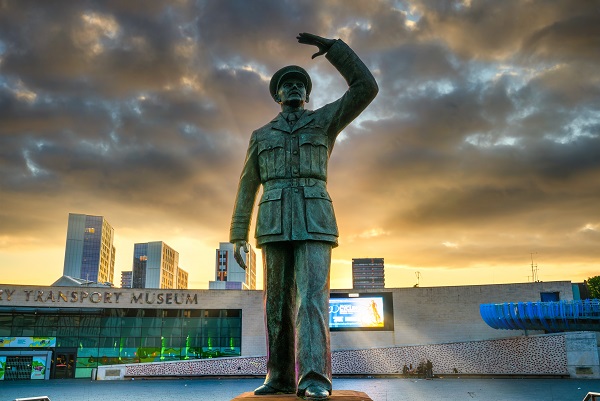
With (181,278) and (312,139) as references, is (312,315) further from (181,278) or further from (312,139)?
(181,278)

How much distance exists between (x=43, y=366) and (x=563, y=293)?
35389 mm

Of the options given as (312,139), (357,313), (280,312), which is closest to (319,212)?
(312,139)

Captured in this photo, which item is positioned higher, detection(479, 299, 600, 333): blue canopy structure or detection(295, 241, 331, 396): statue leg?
detection(479, 299, 600, 333): blue canopy structure

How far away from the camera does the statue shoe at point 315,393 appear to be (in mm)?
3818

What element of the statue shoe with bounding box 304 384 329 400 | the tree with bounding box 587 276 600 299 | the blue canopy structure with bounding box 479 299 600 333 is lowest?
the statue shoe with bounding box 304 384 329 400

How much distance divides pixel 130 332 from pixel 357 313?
15994 mm

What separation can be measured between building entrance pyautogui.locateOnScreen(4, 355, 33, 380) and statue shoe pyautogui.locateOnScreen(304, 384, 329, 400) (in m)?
39.0

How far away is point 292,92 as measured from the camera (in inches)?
196

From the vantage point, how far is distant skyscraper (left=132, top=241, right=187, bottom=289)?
453ft

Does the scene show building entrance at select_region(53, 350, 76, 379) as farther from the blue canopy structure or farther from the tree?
the tree

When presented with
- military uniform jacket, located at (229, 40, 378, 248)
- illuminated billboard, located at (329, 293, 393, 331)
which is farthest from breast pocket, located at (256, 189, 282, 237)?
illuminated billboard, located at (329, 293, 393, 331)

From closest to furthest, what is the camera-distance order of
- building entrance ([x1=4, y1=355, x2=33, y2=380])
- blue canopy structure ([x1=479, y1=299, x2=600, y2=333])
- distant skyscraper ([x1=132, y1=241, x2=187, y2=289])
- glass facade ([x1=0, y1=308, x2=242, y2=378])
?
blue canopy structure ([x1=479, y1=299, x2=600, y2=333])
building entrance ([x1=4, y1=355, x2=33, y2=380])
glass facade ([x1=0, y1=308, x2=242, y2=378])
distant skyscraper ([x1=132, y1=241, x2=187, y2=289])

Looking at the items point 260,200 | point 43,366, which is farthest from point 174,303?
point 260,200

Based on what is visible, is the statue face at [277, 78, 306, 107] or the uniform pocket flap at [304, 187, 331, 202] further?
the statue face at [277, 78, 306, 107]
